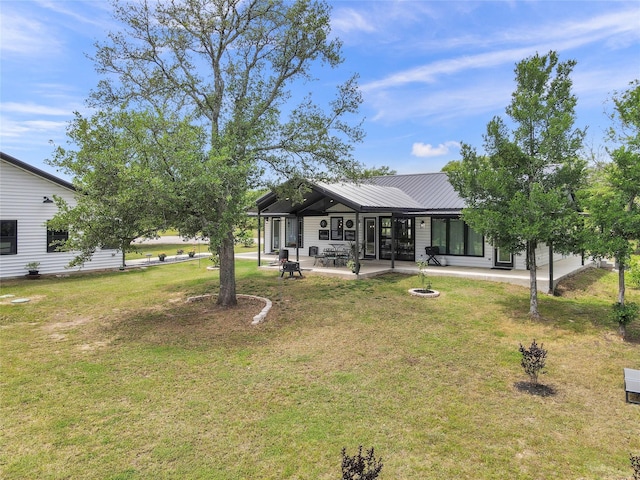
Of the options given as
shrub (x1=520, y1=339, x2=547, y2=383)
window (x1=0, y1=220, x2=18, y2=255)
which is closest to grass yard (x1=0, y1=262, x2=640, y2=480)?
shrub (x1=520, y1=339, x2=547, y2=383)

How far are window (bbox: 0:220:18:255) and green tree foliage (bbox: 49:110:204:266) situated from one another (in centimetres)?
854

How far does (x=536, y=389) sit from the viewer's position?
17.4ft

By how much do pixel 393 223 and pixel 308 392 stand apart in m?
10.9

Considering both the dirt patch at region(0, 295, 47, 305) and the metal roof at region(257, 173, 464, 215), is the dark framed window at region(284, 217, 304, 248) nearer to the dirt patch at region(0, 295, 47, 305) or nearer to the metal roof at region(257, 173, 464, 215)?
the metal roof at region(257, 173, 464, 215)

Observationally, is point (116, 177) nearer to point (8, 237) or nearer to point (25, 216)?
point (25, 216)

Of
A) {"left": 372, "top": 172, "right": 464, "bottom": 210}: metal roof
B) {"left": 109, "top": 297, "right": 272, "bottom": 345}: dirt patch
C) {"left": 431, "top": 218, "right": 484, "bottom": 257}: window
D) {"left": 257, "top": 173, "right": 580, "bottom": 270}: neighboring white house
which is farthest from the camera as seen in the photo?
{"left": 372, "top": 172, "right": 464, "bottom": 210}: metal roof

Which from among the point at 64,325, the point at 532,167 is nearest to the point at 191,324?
the point at 64,325

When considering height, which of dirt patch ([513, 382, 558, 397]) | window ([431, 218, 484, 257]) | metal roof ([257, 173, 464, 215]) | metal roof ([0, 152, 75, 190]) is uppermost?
metal roof ([0, 152, 75, 190])

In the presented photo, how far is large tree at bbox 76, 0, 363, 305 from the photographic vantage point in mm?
9586

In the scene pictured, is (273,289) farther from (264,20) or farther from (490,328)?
(264,20)

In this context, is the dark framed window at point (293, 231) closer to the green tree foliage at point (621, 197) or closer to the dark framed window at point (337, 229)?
the dark framed window at point (337, 229)

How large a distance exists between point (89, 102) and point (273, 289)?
768cm

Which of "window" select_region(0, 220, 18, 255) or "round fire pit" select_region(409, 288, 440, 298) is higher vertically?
"window" select_region(0, 220, 18, 255)

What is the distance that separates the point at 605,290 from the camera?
491 inches
